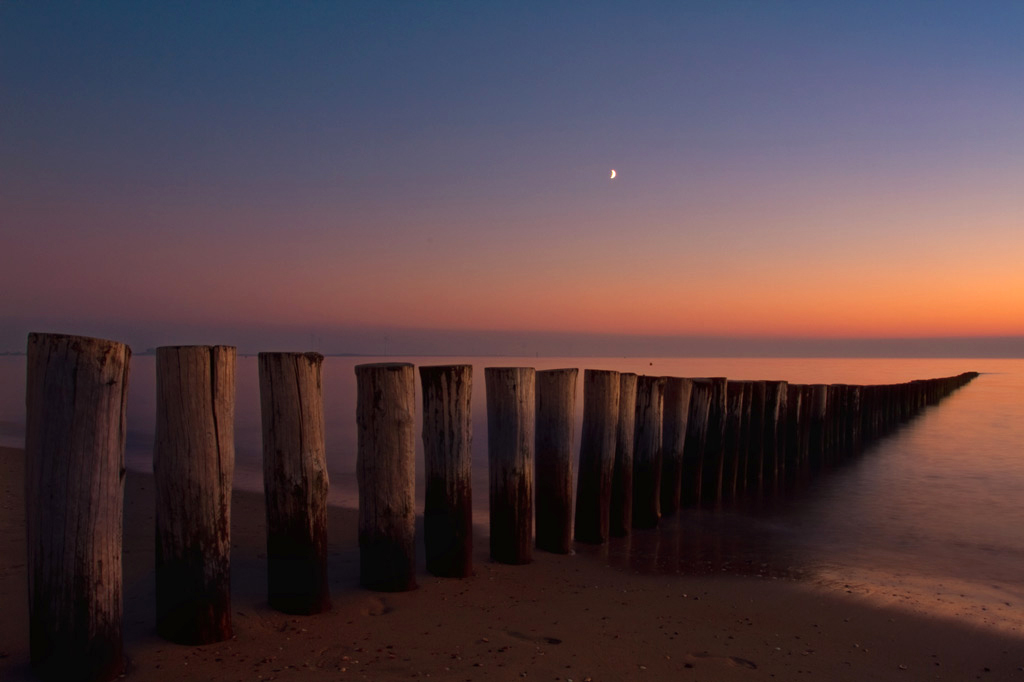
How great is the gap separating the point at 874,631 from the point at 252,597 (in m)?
3.86

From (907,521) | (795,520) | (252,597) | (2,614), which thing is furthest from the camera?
(907,521)

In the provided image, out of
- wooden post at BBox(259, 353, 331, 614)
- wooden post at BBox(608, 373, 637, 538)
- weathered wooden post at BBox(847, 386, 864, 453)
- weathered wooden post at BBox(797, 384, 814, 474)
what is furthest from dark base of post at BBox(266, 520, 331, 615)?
weathered wooden post at BBox(847, 386, 864, 453)

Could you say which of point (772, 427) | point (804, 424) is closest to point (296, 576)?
point (772, 427)

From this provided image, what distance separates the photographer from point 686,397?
886 centimetres

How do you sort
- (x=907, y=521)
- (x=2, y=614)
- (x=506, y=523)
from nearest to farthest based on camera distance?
1. (x=2, y=614)
2. (x=506, y=523)
3. (x=907, y=521)

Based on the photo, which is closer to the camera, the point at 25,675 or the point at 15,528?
the point at 25,675

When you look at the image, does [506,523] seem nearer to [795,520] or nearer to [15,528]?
[15,528]

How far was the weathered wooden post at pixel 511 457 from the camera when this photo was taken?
586 centimetres

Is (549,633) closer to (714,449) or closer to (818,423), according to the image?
(714,449)

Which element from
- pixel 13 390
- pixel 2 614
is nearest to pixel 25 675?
pixel 2 614

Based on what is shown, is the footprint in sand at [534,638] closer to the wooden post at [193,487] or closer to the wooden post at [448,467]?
the wooden post at [448,467]

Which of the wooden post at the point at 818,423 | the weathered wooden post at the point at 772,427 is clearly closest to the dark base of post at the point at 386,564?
the weathered wooden post at the point at 772,427

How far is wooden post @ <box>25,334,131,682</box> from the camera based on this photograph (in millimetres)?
3133

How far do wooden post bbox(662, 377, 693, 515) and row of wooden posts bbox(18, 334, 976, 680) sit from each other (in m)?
0.02
